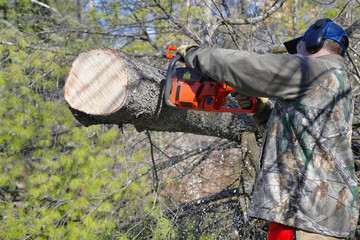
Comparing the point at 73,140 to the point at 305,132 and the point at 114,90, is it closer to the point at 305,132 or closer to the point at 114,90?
the point at 114,90

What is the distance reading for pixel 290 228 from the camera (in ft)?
5.99

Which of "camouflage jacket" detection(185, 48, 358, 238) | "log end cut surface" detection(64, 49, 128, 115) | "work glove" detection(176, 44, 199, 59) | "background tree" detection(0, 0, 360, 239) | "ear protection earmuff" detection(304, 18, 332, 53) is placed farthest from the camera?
"background tree" detection(0, 0, 360, 239)

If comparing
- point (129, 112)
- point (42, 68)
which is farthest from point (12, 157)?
point (129, 112)

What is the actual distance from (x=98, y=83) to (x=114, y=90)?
0.13 m

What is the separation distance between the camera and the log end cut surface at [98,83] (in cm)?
213

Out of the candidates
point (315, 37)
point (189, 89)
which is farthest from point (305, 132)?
point (189, 89)

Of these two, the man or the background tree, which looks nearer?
the man

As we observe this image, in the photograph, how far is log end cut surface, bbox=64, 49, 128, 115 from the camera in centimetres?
213

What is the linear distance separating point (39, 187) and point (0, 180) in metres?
0.65

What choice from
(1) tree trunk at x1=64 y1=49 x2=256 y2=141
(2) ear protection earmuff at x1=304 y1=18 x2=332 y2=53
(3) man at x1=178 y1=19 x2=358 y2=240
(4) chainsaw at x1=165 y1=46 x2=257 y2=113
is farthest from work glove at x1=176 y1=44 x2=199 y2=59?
(2) ear protection earmuff at x1=304 y1=18 x2=332 y2=53

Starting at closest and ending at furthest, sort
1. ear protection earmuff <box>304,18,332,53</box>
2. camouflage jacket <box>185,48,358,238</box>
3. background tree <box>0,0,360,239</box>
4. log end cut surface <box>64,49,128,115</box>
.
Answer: camouflage jacket <box>185,48,358,238</box> → ear protection earmuff <box>304,18,332,53</box> → log end cut surface <box>64,49,128,115</box> → background tree <box>0,0,360,239</box>

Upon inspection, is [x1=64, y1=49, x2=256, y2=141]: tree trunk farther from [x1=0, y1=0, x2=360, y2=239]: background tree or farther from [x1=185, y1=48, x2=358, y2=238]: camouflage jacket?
[x1=0, y1=0, x2=360, y2=239]: background tree

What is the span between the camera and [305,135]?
1808 millimetres

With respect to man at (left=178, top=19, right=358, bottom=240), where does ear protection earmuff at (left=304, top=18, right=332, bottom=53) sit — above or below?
above
